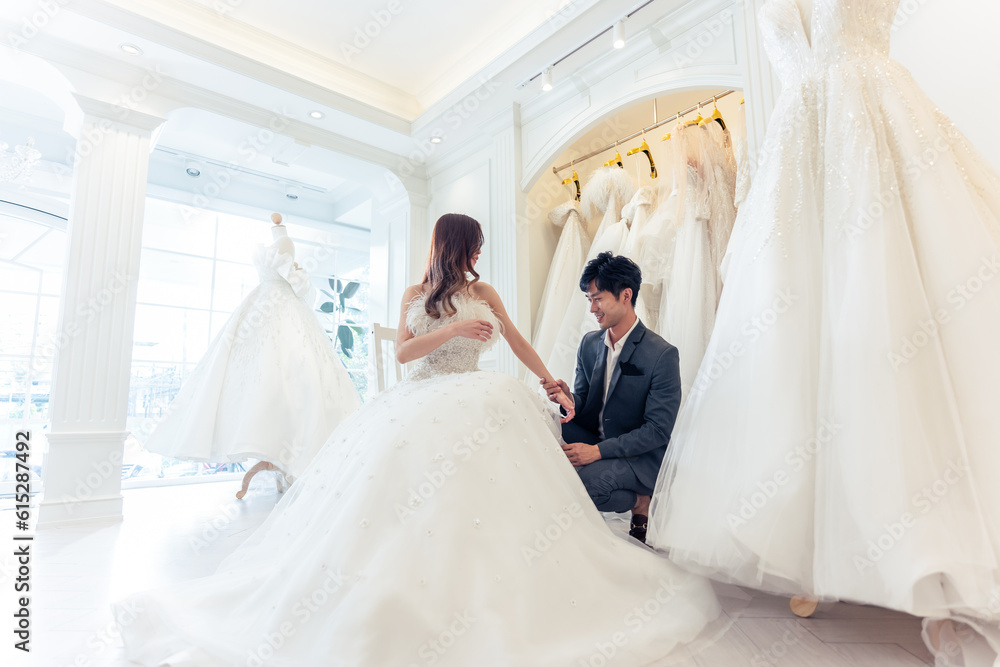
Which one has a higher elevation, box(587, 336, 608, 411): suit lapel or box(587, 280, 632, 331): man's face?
box(587, 280, 632, 331): man's face

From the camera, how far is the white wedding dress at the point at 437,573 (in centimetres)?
112

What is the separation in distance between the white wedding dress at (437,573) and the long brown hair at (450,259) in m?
0.49

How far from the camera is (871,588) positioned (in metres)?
1.18

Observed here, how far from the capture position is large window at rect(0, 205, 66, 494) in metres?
4.59

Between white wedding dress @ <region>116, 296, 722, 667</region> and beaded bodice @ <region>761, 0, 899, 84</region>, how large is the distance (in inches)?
A: 57.7

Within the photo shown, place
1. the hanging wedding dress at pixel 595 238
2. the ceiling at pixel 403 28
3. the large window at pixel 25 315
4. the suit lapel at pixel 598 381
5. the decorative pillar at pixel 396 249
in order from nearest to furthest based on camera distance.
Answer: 1. the suit lapel at pixel 598 381
2. the hanging wedding dress at pixel 595 238
3. the ceiling at pixel 403 28
4. the large window at pixel 25 315
5. the decorative pillar at pixel 396 249

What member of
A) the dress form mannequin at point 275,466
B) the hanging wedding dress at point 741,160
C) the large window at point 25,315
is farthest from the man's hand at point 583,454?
the large window at point 25,315

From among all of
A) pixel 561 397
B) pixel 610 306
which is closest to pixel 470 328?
pixel 561 397

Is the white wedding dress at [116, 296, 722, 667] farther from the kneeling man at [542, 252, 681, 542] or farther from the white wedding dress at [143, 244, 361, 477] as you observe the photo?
the white wedding dress at [143, 244, 361, 477]

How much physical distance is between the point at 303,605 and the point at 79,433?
2.67 m

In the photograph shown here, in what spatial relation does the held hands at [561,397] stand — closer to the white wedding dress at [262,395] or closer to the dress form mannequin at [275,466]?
the white wedding dress at [262,395]

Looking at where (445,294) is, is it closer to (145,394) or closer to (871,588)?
(871,588)

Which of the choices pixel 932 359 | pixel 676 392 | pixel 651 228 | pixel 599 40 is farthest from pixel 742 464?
pixel 599 40

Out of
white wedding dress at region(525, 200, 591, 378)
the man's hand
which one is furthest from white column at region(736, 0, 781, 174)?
the man's hand
